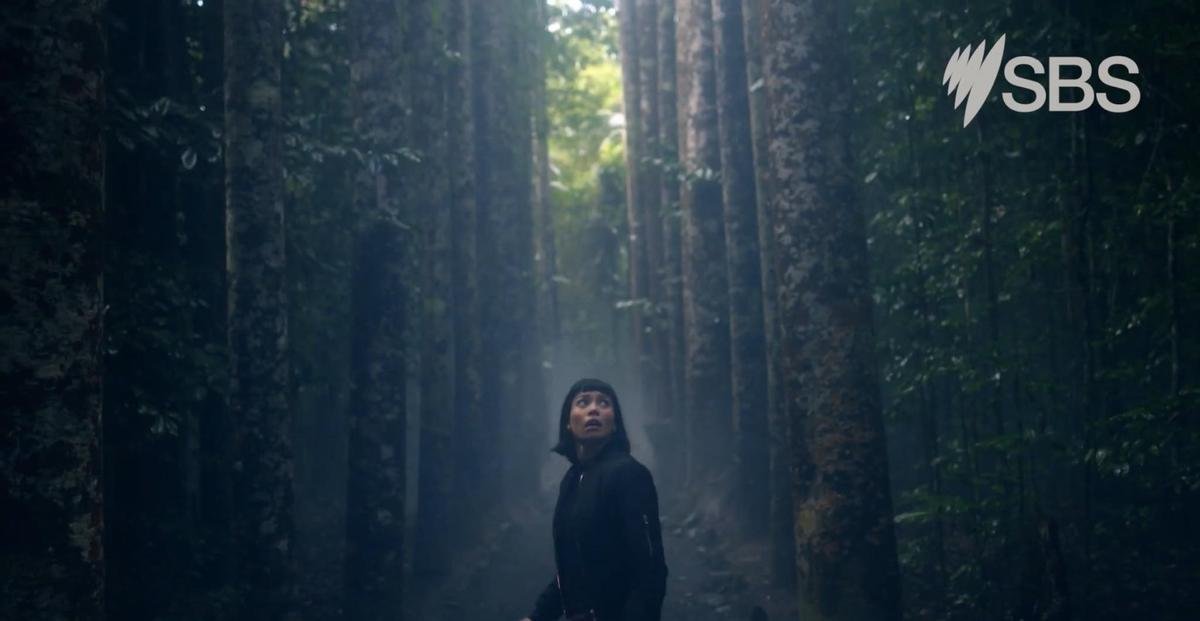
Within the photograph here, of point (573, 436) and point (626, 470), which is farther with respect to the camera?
point (573, 436)

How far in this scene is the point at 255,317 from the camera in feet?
26.1

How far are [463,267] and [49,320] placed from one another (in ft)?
35.8

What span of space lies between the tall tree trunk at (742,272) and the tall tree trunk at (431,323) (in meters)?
3.95

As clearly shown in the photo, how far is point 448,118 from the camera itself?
15.1 m

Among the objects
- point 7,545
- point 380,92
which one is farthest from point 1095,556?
point 7,545

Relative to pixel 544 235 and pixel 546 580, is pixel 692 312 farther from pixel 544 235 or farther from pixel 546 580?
pixel 544 235

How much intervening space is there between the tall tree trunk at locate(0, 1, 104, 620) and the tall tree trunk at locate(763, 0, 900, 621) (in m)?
4.31

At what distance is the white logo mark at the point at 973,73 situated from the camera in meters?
8.54

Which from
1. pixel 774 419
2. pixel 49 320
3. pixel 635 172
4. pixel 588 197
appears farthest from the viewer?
pixel 588 197

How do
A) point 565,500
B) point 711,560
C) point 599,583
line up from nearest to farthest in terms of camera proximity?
point 599,583
point 565,500
point 711,560

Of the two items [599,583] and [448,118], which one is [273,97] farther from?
[448,118]

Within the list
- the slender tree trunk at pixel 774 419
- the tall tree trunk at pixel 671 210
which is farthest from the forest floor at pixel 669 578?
the tall tree trunk at pixel 671 210

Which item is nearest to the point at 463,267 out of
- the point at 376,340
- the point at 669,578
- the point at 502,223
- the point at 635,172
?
the point at 502,223

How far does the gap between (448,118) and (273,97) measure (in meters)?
7.26
